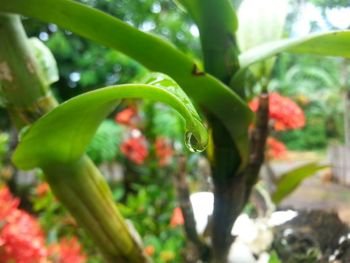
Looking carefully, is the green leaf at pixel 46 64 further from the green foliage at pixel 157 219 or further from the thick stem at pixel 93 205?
the green foliage at pixel 157 219

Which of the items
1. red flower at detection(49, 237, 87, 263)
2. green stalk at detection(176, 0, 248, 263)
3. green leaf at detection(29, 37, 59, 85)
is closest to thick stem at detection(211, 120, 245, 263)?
green stalk at detection(176, 0, 248, 263)

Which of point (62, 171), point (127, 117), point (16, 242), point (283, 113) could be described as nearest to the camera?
point (62, 171)

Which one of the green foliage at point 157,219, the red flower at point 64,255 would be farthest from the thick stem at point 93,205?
the green foliage at point 157,219

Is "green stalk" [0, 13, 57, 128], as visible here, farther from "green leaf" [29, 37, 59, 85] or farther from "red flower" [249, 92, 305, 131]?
"red flower" [249, 92, 305, 131]

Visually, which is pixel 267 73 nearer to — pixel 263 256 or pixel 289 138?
pixel 263 256

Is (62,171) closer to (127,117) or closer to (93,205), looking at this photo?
(93,205)

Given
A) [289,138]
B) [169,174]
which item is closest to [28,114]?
[169,174]

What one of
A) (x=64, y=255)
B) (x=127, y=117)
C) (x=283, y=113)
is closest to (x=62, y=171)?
(x=64, y=255)
